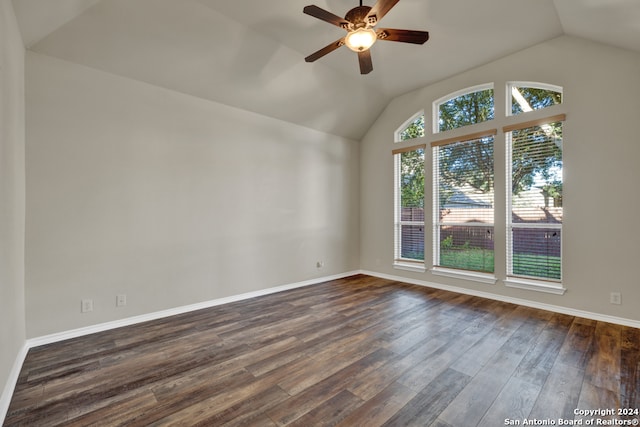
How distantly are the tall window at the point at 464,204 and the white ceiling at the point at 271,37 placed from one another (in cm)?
123

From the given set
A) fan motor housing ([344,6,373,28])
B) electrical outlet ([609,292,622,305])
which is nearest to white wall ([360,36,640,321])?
electrical outlet ([609,292,622,305])

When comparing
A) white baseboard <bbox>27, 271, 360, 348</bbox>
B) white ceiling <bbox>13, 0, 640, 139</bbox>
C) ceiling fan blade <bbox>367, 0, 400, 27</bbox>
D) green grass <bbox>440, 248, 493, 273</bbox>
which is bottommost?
white baseboard <bbox>27, 271, 360, 348</bbox>

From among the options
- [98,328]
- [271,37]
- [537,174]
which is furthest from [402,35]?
[98,328]

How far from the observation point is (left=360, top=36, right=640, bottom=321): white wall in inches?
120

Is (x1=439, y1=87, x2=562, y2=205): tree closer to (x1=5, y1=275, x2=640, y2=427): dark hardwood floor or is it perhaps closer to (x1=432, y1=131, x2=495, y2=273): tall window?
(x1=432, y1=131, x2=495, y2=273): tall window

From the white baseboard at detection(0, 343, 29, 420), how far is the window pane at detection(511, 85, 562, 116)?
227 inches

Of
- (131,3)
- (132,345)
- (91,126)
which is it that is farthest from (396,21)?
(132,345)

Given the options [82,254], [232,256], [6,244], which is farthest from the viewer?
[232,256]

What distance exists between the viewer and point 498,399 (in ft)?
6.11

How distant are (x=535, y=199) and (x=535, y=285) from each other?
44.6 inches

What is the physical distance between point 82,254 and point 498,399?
3.86 meters

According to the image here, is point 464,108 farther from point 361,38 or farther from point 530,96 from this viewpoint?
point 361,38

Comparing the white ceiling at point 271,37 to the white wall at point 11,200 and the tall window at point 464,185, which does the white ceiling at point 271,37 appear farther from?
the tall window at point 464,185

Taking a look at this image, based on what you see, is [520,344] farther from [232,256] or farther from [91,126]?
[91,126]
